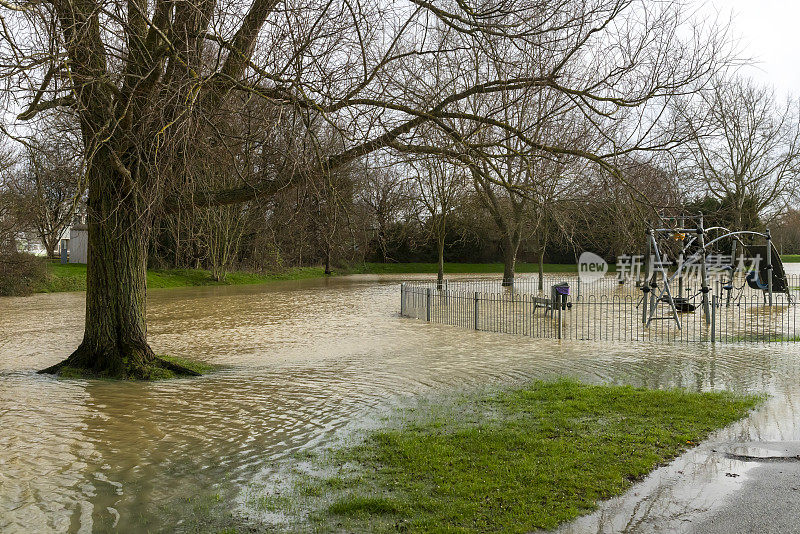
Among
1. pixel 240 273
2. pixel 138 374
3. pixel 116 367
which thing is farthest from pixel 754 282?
pixel 240 273

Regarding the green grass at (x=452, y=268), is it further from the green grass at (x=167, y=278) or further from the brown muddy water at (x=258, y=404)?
the brown muddy water at (x=258, y=404)

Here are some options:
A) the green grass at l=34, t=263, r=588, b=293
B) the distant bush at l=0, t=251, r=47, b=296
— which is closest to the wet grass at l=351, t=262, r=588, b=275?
the green grass at l=34, t=263, r=588, b=293

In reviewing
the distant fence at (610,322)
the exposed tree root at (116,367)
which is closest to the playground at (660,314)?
the distant fence at (610,322)

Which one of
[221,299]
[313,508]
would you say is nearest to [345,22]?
[313,508]

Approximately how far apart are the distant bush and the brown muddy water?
11690mm

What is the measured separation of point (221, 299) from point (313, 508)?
23185 mm

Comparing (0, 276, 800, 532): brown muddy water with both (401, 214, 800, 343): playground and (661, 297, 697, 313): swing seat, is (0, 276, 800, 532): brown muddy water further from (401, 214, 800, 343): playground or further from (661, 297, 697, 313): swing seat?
(661, 297, 697, 313): swing seat

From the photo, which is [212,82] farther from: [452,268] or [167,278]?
[452,268]

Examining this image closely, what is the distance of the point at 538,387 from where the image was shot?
29.4ft

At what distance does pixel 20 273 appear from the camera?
28.8 m

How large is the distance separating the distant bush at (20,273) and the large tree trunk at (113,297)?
70.8 feet

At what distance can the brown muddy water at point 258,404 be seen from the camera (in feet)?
16.2

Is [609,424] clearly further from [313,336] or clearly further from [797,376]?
[313,336]

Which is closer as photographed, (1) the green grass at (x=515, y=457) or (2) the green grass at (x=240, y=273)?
(1) the green grass at (x=515, y=457)
